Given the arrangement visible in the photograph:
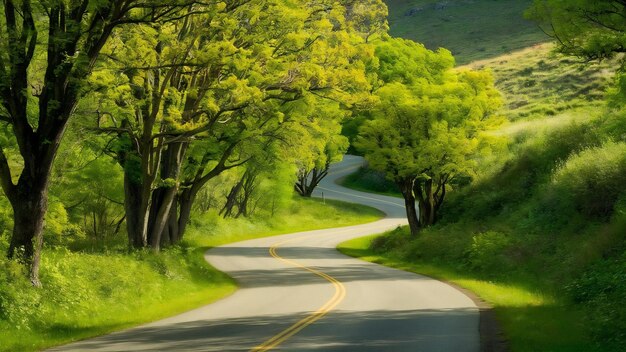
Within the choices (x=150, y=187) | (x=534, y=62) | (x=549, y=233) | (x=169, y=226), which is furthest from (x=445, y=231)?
(x=534, y=62)

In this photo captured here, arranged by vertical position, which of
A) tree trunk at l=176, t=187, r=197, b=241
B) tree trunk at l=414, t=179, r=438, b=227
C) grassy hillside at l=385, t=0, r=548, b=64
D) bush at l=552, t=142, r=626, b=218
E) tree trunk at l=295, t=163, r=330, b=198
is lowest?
tree trunk at l=295, t=163, r=330, b=198

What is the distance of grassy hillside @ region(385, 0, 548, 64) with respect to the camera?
12556 centimetres

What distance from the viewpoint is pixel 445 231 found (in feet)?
136

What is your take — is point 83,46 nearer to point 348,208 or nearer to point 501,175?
point 501,175

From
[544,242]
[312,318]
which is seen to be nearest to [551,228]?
[544,242]

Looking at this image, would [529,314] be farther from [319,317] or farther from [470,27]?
[470,27]

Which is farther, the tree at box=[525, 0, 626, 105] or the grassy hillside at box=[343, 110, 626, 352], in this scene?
the grassy hillside at box=[343, 110, 626, 352]

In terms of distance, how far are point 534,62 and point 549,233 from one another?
66.7m

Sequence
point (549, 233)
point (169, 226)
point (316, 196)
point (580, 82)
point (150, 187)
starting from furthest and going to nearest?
point (316, 196), point (580, 82), point (169, 226), point (549, 233), point (150, 187)

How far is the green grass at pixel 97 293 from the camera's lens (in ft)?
49.9

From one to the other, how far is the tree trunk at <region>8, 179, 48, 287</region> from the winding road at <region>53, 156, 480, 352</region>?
3059mm

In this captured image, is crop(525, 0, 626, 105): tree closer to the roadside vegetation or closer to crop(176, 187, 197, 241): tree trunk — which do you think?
the roadside vegetation

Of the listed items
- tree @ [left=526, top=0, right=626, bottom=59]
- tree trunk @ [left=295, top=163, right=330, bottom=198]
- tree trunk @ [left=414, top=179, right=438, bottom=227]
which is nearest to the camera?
tree @ [left=526, top=0, right=626, bottom=59]

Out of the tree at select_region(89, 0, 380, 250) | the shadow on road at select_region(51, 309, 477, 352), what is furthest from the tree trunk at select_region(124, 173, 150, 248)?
the shadow on road at select_region(51, 309, 477, 352)
